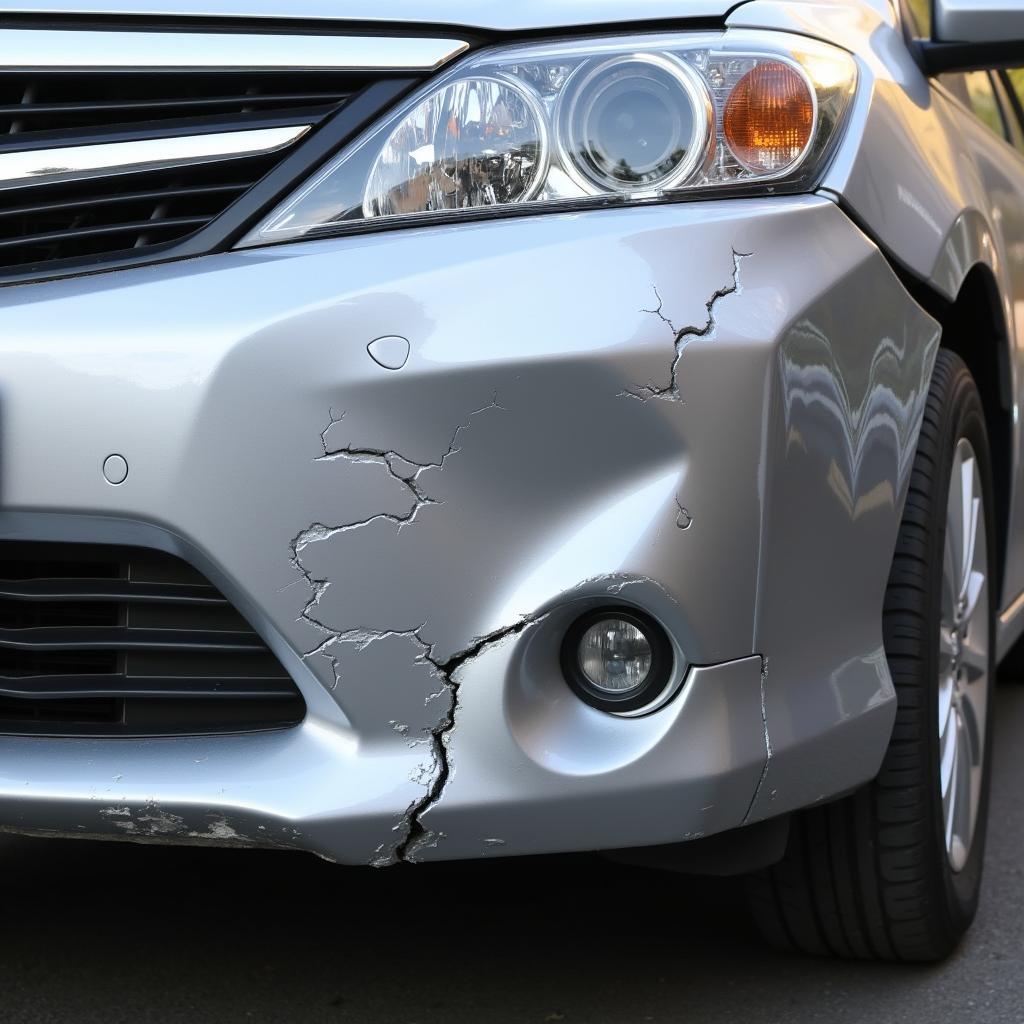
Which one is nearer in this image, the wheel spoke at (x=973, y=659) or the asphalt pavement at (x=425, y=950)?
the asphalt pavement at (x=425, y=950)

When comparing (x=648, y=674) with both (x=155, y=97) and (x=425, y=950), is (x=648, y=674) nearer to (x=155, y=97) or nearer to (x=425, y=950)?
(x=425, y=950)

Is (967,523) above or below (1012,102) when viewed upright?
below

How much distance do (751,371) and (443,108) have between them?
0.45 meters

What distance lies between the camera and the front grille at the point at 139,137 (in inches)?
65.2

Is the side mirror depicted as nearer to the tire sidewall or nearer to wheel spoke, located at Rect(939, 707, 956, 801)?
the tire sidewall

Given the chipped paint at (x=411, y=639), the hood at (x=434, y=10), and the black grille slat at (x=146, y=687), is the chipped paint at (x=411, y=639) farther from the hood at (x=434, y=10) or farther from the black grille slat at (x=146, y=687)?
the hood at (x=434, y=10)

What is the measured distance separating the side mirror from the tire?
15.8 inches

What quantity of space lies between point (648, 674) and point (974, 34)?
1.02 metres

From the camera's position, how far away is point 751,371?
153 cm

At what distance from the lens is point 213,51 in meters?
1.66

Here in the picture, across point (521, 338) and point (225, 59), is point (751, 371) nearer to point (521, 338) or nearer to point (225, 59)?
point (521, 338)

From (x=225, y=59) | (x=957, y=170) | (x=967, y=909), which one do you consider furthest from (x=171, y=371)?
(x=967, y=909)

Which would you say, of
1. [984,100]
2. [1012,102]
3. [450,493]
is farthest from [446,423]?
[1012,102]

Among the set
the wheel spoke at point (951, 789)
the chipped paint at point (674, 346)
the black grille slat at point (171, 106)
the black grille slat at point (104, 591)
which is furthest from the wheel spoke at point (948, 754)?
the black grille slat at point (171, 106)
